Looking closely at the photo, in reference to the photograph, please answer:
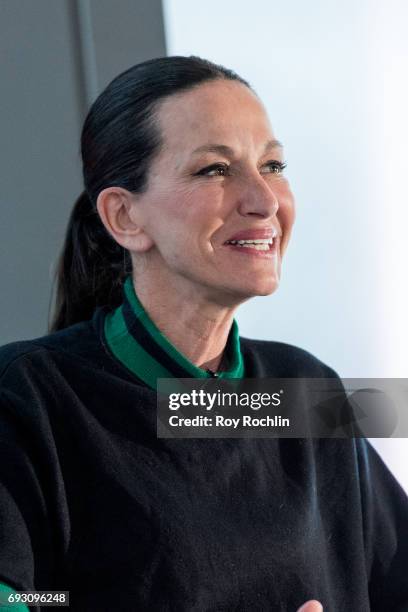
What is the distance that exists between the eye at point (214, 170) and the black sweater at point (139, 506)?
0.21m

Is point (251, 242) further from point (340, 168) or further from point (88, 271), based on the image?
point (340, 168)

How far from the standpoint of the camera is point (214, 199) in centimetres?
106

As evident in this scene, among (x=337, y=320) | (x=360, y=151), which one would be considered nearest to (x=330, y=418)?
(x=337, y=320)

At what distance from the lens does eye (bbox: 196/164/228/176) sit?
3.51 ft

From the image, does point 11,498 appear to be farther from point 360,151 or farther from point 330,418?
point 360,151

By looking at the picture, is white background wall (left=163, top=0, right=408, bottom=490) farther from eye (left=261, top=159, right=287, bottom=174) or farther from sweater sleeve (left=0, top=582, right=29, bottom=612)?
sweater sleeve (left=0, top=582, right=29, bottom=612)

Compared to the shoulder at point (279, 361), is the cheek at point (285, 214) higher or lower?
higher

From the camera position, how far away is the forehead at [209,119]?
1073 millimetres

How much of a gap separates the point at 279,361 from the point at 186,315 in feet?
0.64

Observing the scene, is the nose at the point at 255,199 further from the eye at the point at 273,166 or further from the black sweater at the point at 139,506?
the black sweater at the point at 139,506

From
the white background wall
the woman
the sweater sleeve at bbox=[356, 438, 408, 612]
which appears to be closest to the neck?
the woman

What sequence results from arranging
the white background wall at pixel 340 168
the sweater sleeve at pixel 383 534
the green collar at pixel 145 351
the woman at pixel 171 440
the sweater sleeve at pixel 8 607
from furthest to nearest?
1. the white background wall at pixel 340 168
2. the sweater sleeve at pixel 383 534
3. the green collar at pixel 145 351
4. the woman at pixel 171 440
5. the sweater sleeve at pixel 8 607

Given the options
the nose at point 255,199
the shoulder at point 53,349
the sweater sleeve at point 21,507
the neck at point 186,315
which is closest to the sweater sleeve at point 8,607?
the sweater sleeve at point 21,507

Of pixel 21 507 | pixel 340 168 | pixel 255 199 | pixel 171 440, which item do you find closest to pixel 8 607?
pixel 21 507
